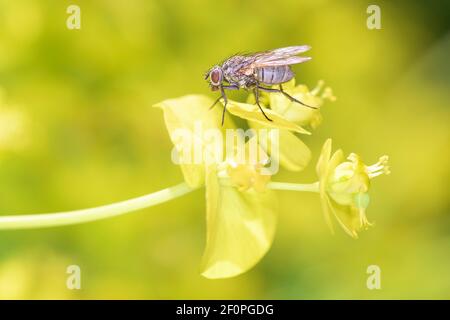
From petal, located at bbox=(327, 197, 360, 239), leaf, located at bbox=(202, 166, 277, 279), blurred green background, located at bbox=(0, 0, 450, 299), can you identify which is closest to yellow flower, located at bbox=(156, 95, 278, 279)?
leaf, located at bbox=(202, 166, 277, 279)

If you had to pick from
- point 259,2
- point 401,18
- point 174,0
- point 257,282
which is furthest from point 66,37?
point 401,18

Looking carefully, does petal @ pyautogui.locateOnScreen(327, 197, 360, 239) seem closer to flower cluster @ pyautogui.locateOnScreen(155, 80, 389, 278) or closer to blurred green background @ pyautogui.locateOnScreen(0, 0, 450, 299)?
flower cluster @ pyautogui.locateOnScreen(155, 80, 389, 278)

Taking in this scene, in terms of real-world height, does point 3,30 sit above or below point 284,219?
above

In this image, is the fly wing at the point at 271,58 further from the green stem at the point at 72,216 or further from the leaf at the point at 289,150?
the green stem at the point at 72,216

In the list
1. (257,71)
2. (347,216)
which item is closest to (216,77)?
(257,71)

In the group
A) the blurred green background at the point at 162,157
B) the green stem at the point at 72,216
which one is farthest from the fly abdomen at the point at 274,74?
the blurred green background at the point at 162,157

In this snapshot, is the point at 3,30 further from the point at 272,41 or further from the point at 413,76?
the point at 413,76

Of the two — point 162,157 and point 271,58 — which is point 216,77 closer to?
point 271,58
